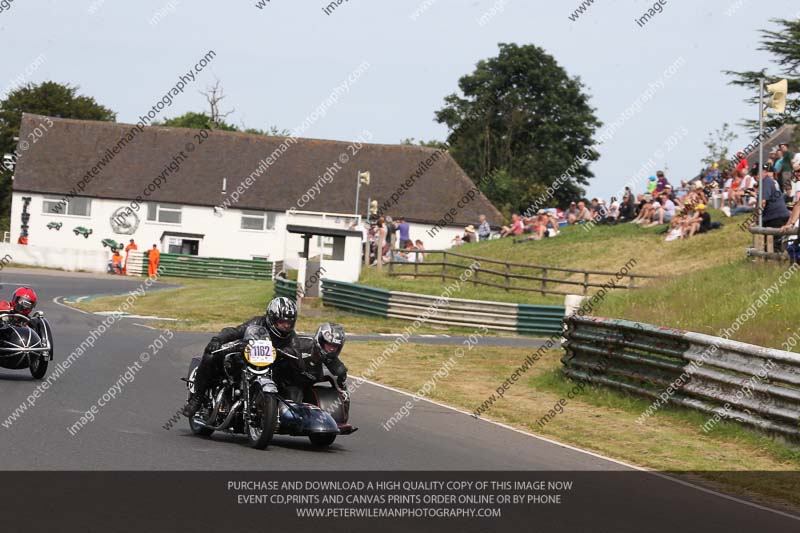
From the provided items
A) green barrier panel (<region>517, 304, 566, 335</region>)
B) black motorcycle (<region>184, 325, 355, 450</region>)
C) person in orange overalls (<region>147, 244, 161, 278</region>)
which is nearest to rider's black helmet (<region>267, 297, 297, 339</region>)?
black motorcycle (<region>184, 325, 355, 450</region>)

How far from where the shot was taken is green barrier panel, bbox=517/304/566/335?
104ft

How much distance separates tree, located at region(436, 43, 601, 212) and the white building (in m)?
12.8

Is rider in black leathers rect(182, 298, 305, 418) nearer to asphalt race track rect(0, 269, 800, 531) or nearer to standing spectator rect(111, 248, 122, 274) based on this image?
asphalt race track rect(0, 269, 800, 531)

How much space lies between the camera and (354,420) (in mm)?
14289

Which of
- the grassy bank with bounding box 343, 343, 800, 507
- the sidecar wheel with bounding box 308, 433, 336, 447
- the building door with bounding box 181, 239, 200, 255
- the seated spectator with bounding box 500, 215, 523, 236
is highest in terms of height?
the seated spectator with bounding box 500, 215, 523, 236

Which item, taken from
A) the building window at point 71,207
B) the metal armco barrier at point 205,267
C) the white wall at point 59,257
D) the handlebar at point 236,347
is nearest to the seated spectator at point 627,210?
the metal armco barrier at point 205,267

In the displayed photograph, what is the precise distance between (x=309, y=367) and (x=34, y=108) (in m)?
81.4

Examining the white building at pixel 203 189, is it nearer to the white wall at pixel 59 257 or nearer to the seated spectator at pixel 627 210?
the white wall at pixel 59 257

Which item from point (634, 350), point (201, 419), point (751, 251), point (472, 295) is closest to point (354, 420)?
point (201, 419)

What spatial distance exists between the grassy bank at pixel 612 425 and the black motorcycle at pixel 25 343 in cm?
448

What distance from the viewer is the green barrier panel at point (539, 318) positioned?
31797 millimetres
